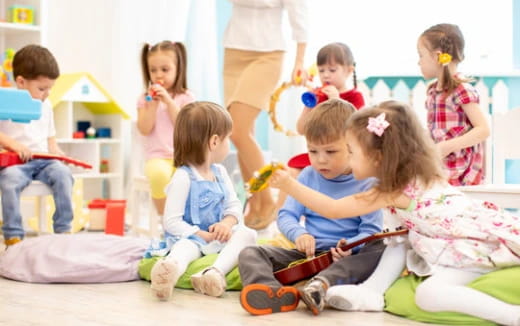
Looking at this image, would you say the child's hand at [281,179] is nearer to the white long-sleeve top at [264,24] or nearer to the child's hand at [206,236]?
the child's hand at [206,236]

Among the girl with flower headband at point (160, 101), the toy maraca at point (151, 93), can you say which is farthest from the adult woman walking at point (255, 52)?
the toy maraca at point (151, 93)

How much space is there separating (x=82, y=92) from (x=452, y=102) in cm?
218

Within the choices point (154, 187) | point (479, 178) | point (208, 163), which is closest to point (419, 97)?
point (479, 178)

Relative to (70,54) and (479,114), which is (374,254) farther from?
(70,54)

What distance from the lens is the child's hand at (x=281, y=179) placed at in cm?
195

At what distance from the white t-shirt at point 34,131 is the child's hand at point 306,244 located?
1.46 m

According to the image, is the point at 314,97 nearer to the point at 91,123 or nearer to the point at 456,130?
the point at 456,130

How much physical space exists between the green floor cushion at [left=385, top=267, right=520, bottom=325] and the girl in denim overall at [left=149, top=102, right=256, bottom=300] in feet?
→ 1.75

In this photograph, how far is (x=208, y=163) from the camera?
2.40 m

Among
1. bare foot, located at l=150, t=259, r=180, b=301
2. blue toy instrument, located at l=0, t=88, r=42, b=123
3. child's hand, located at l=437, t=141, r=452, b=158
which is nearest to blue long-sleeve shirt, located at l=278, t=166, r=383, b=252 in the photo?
bare foot, located at l=150, t=259, r=180, b=301

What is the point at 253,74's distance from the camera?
337cm

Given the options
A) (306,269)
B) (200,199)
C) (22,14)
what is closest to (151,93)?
(200,199)

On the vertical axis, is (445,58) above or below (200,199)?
above

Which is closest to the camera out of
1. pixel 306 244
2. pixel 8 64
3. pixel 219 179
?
pixel 306 244
